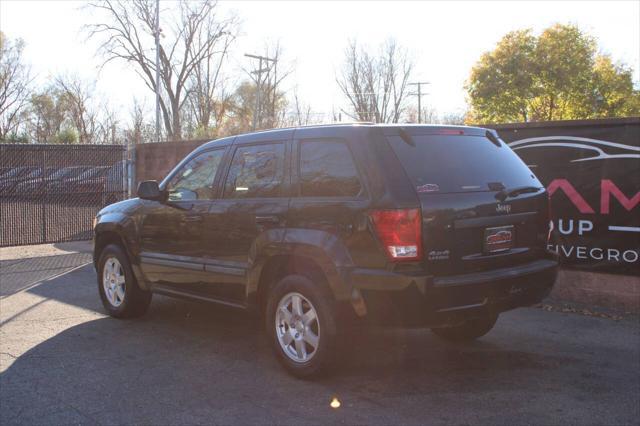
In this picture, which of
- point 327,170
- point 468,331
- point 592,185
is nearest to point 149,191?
point 327,170

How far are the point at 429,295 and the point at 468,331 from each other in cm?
183

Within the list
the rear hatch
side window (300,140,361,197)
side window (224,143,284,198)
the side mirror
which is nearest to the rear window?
the rear hatch

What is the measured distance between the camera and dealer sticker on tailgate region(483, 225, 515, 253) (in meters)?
4.34

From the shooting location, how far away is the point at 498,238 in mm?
4414

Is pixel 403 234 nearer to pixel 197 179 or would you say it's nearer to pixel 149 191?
pixel 197 179

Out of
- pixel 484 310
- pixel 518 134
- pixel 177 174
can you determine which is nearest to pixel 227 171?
pixel 177 174

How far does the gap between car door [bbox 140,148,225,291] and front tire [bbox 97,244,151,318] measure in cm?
37

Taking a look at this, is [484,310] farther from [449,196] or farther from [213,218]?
[213,218]

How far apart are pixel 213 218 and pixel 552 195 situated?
4.22 meters

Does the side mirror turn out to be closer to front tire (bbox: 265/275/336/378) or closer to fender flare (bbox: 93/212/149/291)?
fender flare (bbox: 93/212/149/291)

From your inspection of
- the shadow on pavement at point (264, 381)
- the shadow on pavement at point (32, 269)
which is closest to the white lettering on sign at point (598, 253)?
the shadow on pavement at point (264, 381)

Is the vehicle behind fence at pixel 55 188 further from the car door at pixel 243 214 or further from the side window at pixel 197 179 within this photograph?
the car door at pixel 243 214

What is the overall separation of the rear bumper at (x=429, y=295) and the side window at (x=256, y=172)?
4.01ft

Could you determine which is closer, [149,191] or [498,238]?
[498,238]
